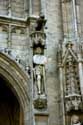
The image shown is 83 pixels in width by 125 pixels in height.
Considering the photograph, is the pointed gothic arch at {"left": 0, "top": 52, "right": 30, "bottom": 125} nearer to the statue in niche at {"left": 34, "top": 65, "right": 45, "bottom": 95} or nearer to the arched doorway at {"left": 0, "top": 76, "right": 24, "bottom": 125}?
the statue in niche at {"left": 34, "top": 65, "right": 45, "bottom": 95}

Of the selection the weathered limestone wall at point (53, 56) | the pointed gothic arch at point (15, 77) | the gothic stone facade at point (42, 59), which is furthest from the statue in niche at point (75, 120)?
the pointed gothic arch at point (15, 77)

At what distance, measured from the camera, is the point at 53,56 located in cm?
773

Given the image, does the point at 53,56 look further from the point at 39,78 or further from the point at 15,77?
the point at 15,77

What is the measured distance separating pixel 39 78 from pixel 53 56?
1.01m

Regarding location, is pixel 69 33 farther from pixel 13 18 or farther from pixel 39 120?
pixel 39 120

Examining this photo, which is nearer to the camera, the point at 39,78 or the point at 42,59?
the point at 39,78

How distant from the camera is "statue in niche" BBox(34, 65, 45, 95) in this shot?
6828 millimetres

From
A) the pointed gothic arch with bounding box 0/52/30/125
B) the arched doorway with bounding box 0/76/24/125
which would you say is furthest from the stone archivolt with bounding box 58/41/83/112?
the arched doorway with bounding box 0/76/24/125

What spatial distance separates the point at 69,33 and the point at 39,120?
7.90 ft

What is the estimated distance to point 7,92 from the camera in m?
8.86

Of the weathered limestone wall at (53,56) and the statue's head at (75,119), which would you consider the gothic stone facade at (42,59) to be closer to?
the weathered limestone wall at (53,56)

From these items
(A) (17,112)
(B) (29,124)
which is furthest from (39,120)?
(A) (17,112)

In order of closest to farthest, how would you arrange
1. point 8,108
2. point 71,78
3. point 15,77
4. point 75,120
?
point 75,120, point 15,77, point 71,78, point 8,108

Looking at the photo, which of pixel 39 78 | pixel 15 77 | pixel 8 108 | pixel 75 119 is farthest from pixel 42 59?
pixel 8 108
